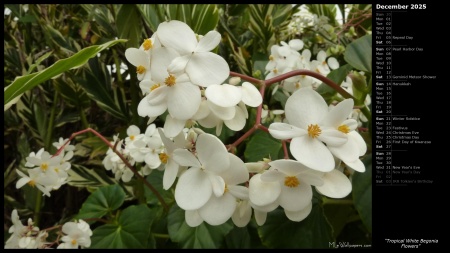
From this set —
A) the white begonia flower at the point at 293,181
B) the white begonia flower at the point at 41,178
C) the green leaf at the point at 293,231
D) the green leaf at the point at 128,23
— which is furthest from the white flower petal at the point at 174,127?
the green leaf at the point at 128,23

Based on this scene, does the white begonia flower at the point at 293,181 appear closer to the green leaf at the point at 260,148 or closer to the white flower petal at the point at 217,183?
the white flower petal at the point at 217,183

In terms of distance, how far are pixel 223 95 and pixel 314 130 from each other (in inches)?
4.1

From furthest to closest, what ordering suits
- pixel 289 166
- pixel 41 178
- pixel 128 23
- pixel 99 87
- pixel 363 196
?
pixel 99 87, pixel 128 23, pixel 41 178, pixel 363 196, pixel 289 166

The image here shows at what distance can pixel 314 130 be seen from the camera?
0.42 meters

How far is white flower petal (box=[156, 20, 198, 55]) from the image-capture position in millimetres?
432

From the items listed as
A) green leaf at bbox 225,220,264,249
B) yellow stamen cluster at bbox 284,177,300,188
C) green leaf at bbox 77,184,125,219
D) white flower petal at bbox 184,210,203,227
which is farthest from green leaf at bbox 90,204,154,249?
yellow stamen cluster at bbox 284,177,300,188

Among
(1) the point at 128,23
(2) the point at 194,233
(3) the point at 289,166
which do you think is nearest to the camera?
(3) the point at 289,166

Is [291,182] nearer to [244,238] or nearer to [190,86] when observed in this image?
[190,86]

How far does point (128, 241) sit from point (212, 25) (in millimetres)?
472

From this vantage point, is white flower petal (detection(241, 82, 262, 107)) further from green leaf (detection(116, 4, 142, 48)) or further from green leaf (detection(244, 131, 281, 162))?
green leaf (detection(116, 4, 142, 48))

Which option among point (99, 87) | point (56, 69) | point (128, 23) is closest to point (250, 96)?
point (56, 69)

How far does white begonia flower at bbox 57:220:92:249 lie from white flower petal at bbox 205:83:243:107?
484 millimetres

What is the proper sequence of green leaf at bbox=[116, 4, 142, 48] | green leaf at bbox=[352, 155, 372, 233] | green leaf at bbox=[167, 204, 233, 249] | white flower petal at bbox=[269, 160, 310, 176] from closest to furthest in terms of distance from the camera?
1. white flower petal at bbox=[269, 160, 310, 176]
2. green leaf at bbox=[352, 155, 372, 233]
3. green leaf at bbox=[167, 204, 233, 249]
4. green leaf at bbox=[116, 4, 142, 48]
